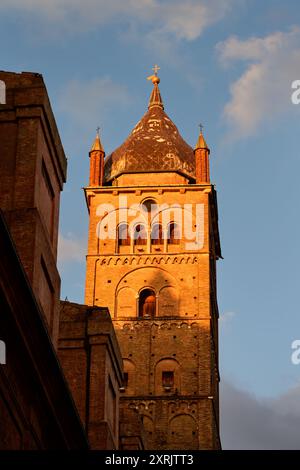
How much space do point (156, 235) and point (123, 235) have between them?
1.61m

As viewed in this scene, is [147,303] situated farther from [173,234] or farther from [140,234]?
[173,234]

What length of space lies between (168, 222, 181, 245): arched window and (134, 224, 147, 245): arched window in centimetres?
121

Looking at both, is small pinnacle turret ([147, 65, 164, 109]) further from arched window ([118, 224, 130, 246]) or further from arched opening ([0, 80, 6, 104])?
arched opening ([0, 80, 6, 104])

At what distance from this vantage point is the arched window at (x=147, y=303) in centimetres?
6296

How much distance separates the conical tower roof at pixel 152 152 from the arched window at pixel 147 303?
22.0 feet

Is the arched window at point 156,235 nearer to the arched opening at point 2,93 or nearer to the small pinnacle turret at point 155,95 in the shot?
the small pinnacle turret at point 155,95

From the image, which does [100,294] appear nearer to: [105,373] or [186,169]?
[186,169]

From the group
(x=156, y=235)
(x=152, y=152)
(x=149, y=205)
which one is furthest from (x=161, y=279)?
(x=152, y=152)

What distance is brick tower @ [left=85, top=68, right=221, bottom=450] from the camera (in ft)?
197

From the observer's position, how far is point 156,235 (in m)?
64.5

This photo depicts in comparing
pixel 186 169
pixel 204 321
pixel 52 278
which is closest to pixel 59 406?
pixel 52 278

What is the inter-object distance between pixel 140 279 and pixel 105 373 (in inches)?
1293

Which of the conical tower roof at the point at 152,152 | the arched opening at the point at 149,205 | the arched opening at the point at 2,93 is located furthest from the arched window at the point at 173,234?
the arched opening at the point at 2,93

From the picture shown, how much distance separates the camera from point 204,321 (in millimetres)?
62031
